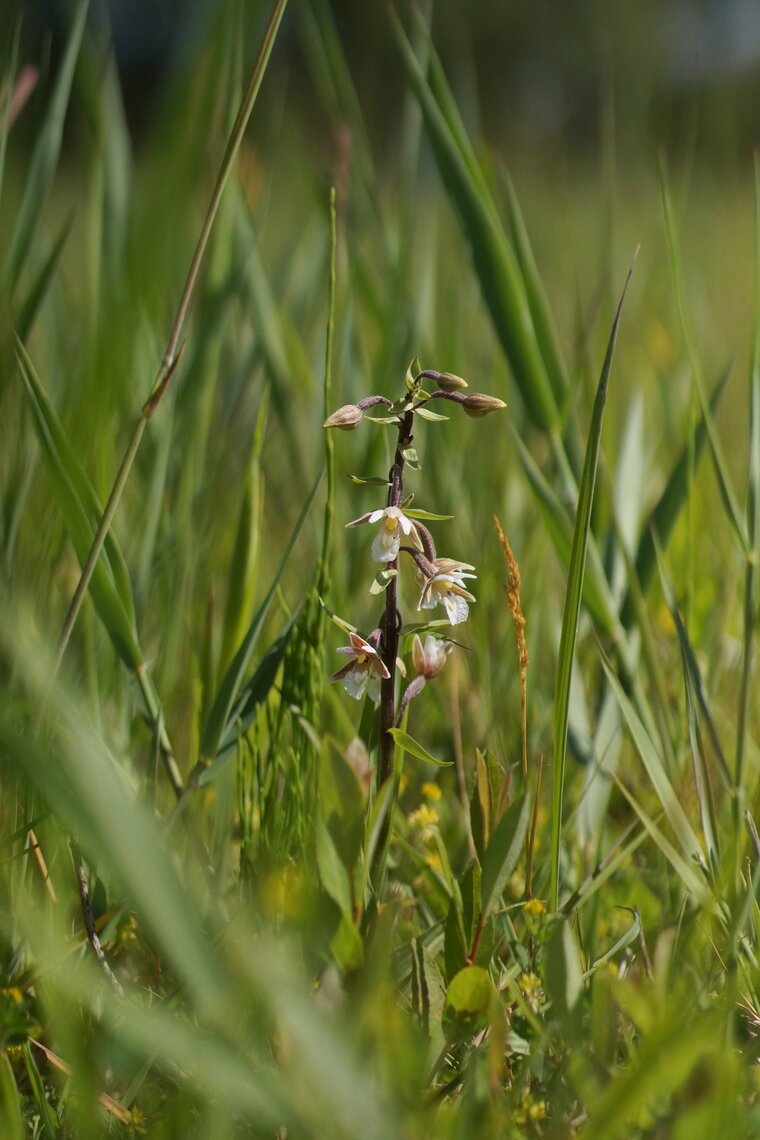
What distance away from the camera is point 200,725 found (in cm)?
76

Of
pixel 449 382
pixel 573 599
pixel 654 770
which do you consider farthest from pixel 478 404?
pixel 654 770

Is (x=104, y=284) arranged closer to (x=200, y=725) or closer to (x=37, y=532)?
(x=37, y=532)

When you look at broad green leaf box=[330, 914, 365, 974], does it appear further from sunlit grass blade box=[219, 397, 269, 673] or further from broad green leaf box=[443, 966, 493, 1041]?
sunlit grass blade box=[219, 397, 269, 673]

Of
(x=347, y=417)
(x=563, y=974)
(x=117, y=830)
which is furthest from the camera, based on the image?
(x=347, y=417)

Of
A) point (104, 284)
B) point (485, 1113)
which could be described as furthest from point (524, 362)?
point (485, 1113)

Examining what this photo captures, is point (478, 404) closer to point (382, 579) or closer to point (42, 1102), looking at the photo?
point (382, 579)

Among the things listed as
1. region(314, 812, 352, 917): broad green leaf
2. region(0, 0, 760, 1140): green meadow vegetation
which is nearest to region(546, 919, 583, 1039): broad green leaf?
region(0, 0, 760, 1140): green meadow vegetation

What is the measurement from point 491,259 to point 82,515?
359 millimetres

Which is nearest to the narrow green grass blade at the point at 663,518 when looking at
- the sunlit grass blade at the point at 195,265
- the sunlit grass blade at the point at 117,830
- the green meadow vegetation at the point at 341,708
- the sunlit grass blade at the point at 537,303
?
the green meadow vegetation at the point at 341,708

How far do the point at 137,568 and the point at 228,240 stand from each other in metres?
0.38

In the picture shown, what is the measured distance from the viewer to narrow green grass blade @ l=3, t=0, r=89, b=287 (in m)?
0.78

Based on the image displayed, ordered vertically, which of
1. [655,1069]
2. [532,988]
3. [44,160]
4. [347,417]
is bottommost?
[532,988]

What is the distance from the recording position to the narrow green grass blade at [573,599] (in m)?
0.53

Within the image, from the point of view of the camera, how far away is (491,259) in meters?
0.75
